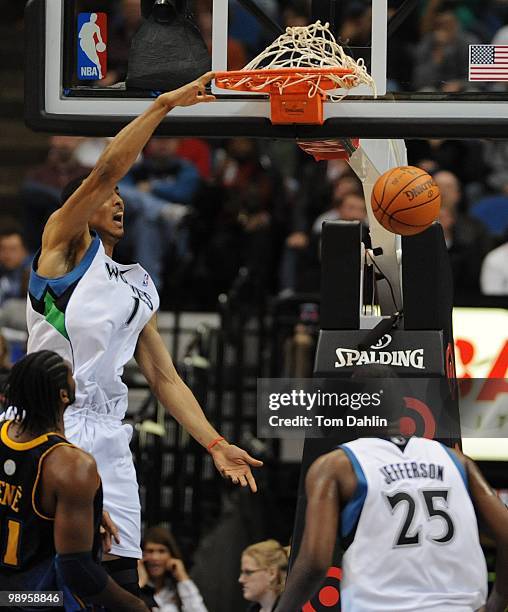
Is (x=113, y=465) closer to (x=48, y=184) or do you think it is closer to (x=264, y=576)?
(x=264, y=576)

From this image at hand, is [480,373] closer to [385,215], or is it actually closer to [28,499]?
[385,215]

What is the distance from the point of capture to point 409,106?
715 centimetres

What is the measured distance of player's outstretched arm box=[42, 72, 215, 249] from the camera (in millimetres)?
6086

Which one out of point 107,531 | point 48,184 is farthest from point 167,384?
point 48,184

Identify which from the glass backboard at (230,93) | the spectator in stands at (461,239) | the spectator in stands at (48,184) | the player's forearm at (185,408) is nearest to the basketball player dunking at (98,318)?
the player's forearm at (185,408)

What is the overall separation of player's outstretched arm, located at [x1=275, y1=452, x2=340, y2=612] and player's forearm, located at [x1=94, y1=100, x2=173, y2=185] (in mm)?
1543

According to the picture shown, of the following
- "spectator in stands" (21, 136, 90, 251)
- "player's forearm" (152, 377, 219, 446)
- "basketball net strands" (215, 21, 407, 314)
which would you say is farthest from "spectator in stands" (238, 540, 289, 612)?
"spectator in stands" (21, 136, 90, 251)

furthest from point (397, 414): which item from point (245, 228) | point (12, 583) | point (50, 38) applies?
point (245, 228)

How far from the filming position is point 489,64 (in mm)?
7340

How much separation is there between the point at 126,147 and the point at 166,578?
3227 millimetres

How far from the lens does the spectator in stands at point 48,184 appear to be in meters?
13.4

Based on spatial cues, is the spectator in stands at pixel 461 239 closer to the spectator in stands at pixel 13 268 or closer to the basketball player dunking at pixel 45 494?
the spectator in stands at pixel 13 268

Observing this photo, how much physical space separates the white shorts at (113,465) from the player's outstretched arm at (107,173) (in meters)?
0.74

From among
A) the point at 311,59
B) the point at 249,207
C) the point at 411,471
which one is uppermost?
the point at 311,59
